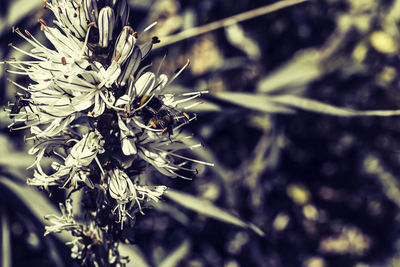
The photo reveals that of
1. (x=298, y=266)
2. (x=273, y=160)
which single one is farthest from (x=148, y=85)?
(x=298, y=266)

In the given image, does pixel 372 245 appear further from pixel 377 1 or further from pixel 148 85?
pixel 148 85

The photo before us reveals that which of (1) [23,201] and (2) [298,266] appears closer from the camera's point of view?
(1) [23,201]

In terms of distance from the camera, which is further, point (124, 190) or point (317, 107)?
point (317, 107)

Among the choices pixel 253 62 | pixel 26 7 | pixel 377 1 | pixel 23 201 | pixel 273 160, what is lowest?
pixel 273 160

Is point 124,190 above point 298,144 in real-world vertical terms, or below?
above

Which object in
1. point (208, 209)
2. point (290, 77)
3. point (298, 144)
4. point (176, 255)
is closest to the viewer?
point (208, 209)

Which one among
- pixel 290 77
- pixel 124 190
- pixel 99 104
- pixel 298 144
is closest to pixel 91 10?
pixel 99 104

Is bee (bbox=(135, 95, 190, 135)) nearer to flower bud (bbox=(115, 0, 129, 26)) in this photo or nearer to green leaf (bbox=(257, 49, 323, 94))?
flower bud (bbox=(115, 0, 129, 26))

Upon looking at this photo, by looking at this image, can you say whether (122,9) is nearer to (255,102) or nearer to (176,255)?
(255,102)
